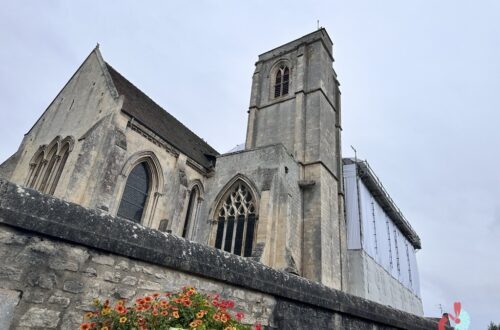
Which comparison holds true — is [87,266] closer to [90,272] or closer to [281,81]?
[90,272]

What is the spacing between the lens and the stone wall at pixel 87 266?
2.40m

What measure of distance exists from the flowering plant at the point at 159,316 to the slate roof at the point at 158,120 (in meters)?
10.3

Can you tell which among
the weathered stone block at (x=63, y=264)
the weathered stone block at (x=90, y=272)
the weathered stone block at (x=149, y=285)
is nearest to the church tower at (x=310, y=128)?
the weathered stone block at (x=149, y=285)

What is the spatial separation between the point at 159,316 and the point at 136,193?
10.3 m

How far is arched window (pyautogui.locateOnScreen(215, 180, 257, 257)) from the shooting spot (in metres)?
12.4

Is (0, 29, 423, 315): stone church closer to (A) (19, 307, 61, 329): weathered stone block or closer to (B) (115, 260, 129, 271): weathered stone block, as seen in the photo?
(B) (115, 260, 129, 271): weathered stone block

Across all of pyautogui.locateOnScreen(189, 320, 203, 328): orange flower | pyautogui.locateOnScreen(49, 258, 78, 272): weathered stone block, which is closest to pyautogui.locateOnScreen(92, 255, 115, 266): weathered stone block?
pyautogui.locateOnScreen(49, 258, 78, 272): weathered stone block

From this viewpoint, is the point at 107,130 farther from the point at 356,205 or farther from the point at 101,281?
the point at 356,205

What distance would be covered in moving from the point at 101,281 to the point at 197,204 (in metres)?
11.7

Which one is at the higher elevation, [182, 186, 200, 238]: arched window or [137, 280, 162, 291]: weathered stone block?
[182, 186, 200, 238]: arched window

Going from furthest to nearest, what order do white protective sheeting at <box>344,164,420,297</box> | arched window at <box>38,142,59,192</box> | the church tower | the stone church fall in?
white protective sheeting at <box>344,164,420,297</box> < the church tower < arched window at <box>38,142,59,192</box> < the stone church

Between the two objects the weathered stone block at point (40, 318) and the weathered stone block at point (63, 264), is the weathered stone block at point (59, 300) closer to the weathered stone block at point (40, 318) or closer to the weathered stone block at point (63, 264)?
the weathered stone block at point (40, 318)

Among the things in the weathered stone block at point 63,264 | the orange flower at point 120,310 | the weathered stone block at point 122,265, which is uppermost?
the weathered stone block at point 122,265

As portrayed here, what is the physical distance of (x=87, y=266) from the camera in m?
2.72
